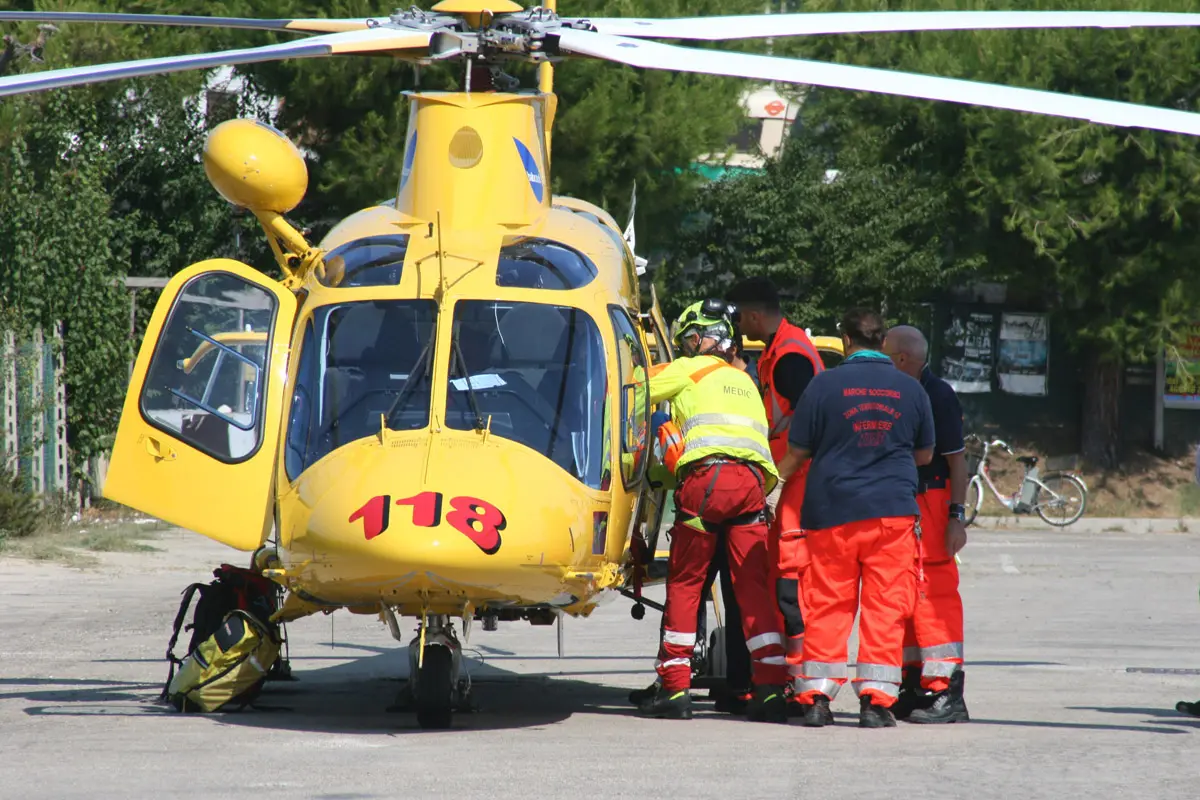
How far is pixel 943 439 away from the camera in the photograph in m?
8.63

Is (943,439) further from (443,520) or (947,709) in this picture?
(443,520)

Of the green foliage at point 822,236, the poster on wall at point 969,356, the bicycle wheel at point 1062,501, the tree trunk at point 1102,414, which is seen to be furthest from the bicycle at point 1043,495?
the green foliage at point 822,236

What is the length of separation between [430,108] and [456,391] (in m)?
2.08

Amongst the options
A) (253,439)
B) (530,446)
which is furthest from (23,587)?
(530,446)

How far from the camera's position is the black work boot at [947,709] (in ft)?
26.9

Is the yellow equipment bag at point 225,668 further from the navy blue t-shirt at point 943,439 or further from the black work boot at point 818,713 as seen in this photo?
the navy blue t-shirt at point 943,439

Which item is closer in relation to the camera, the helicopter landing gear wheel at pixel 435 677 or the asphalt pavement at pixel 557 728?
the asphalt pavement at pixel 557 728

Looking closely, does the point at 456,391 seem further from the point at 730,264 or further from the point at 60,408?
the point at 730,264

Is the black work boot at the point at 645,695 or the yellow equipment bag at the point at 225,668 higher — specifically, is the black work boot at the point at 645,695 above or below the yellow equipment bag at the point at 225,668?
below

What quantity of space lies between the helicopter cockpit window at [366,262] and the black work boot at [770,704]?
2770 mm

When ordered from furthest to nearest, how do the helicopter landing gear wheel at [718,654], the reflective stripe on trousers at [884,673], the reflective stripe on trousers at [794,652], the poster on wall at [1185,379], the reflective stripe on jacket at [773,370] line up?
1. the poster on wall at [1185,379]
2. the helicopter landing gear wheel at [718,654]
3. the reflective stripe on jacket at [773,370]
4. the reflective stripe on trousers at [794,652]
5. the reflective stripe on trousers at [884,673]

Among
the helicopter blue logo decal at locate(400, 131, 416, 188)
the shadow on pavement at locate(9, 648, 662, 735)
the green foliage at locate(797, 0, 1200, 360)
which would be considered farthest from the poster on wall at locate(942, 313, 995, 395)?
the helicopter blue logo decal at locate(400, 131, 416, 188)

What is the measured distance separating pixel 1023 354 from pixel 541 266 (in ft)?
64.7

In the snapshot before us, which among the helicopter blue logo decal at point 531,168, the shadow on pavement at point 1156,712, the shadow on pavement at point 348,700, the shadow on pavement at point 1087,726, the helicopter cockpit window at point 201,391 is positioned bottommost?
the shadow on pavement at point 348,700
